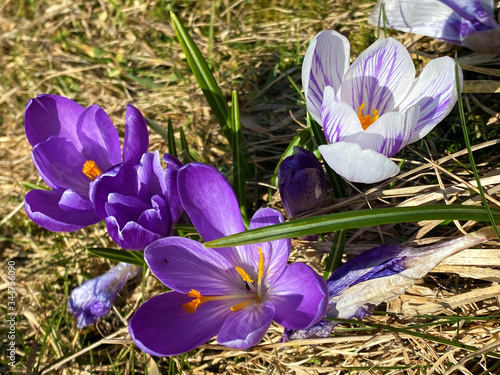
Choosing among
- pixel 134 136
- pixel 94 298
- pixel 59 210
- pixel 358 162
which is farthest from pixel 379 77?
pixel 94 298

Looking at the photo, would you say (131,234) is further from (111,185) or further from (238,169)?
(238,169)

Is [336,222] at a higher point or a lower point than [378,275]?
higher

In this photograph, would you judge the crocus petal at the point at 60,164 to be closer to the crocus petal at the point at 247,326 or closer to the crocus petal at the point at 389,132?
the crocus petal at the point at 247,326

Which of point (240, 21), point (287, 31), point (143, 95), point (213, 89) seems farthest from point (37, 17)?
point (213, 89)

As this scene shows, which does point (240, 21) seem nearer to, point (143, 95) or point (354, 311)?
point (143, 95)

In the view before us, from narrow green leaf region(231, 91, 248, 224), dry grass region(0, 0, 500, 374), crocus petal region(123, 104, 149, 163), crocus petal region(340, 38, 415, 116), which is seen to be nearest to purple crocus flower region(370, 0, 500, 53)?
dry grass region(0, 0, 500, 374)

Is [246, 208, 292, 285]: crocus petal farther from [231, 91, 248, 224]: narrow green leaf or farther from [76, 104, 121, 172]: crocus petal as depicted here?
[76, 104, 121, 172]: crocus petal
